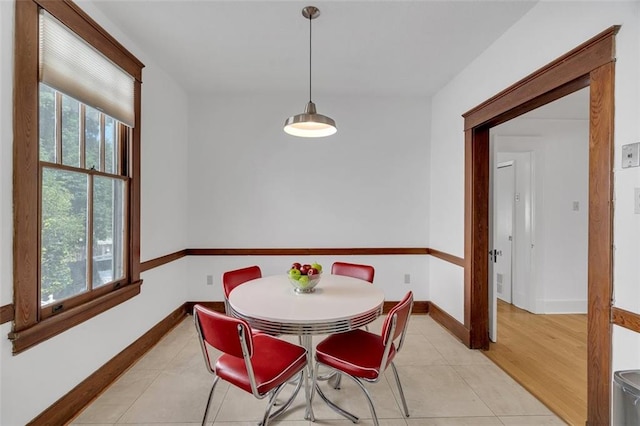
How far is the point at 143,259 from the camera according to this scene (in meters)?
2.86

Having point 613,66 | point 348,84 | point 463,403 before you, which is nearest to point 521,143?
point 348,84

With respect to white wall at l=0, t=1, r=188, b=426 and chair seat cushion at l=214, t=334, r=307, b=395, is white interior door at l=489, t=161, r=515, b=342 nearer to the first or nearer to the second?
chair seat cushion at l=214, t=334, r=307, b=395

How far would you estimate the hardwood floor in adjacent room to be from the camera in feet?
7.18

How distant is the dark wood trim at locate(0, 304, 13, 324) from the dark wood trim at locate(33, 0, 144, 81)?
5.44ft

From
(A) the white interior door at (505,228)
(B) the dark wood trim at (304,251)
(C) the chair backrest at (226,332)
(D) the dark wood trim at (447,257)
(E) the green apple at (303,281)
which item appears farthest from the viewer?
(A) the white interior door at (505,228)

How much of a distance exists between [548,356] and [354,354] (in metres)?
2.17

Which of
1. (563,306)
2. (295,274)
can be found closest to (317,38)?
(295,274)

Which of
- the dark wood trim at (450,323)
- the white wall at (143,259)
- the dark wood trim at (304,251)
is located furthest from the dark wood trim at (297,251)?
the dark wood trim at (450,323)

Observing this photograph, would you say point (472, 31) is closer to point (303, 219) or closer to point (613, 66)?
point (613, 66)

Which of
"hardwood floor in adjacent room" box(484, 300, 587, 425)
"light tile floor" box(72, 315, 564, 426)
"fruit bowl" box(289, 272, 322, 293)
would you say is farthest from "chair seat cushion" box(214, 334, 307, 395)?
"hardwood floor in adjacent room" box(484, 300, 587, 425)

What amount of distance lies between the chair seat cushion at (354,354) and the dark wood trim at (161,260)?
6.24ft

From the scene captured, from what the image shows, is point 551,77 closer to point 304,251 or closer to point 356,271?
point 356,271

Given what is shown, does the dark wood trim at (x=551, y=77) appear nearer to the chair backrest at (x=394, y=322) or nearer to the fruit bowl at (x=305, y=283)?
the chair backrest at (x=394, y=322)

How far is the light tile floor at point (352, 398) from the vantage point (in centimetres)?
197
